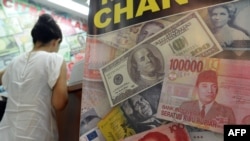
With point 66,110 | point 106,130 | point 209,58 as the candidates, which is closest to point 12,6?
point 66,110

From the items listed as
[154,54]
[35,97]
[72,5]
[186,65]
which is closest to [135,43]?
[154,54]

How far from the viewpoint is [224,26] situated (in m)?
0.94

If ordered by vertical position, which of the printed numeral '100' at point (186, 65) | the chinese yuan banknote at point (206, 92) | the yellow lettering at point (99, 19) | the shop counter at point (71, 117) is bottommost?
the shop counter at point (71, 117)

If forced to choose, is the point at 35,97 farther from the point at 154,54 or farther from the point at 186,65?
the point at 186,65

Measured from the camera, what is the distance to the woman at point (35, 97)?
1407 millimetres

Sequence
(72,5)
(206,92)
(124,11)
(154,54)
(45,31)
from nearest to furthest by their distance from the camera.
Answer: (206,92), (154,54), (124,11), (45,31), (72,5)

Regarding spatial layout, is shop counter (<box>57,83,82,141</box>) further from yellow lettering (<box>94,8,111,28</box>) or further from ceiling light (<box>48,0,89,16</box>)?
ceiling light (<box>48,0,89,16</box>)

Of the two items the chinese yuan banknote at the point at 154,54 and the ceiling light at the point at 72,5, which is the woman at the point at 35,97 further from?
the ceiling light at the point at 72,5

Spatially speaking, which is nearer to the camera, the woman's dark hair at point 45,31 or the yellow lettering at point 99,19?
the yellow lettering at point 99,19

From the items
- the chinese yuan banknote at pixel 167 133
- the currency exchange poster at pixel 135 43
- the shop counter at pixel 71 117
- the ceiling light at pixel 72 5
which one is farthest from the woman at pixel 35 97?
the ceiling light at pixel 72 5

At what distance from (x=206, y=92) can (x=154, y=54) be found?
8.4 inches

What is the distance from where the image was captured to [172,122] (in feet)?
3.21

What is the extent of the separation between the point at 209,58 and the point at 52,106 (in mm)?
778

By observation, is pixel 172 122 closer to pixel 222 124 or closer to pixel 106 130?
pixel 222 124
